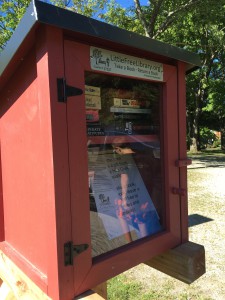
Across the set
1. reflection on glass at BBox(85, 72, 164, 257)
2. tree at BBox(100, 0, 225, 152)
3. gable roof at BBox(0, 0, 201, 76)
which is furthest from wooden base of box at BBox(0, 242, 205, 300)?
tree at BBox(100, 0, 225, 152)

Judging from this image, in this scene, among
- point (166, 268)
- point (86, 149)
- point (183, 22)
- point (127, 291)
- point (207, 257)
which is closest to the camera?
point (86, 149)

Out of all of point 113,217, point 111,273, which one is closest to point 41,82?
point 113,217

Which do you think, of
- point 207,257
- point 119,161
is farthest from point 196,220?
point 119,161

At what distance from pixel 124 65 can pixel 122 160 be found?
47 centimetres

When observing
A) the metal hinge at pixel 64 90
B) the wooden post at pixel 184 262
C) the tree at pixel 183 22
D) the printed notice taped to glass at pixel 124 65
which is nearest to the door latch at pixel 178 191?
the wooden post at pixel 184 262

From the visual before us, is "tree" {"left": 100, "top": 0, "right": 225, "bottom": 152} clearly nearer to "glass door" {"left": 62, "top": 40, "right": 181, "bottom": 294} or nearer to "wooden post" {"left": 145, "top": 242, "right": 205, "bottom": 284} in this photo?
"glass door" {"left": 62, "top": 40, "right": 181, "bottom": 294}

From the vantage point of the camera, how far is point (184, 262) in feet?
5.01

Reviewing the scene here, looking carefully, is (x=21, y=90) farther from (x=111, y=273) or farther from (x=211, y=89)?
(x=211, y=89)

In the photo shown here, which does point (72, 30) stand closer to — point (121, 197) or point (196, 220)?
point (121, 197)

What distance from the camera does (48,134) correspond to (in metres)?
1.12

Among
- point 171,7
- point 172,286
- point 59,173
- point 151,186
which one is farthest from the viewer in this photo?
point 171,7

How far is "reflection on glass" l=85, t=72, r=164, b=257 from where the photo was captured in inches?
53.7

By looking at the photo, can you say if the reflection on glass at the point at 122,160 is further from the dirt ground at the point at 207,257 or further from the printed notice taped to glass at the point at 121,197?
the dirt ground at the point at 207,257

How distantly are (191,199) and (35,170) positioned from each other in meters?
6.22
